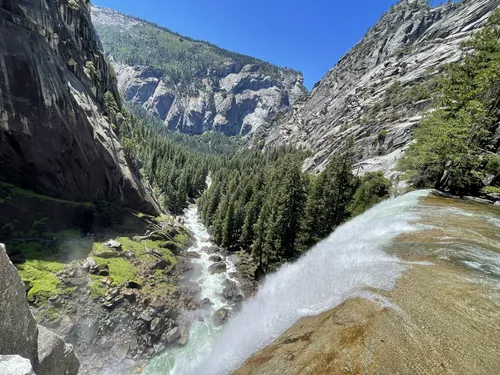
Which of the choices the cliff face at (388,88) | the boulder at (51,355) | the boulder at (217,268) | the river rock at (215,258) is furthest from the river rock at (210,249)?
the boulder at (51,355)

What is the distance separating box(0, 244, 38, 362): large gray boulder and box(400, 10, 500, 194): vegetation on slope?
27816 millimetres

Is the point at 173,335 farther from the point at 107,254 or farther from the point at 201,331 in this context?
the point at 107,254

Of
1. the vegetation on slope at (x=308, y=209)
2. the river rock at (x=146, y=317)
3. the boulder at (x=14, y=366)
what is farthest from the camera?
the vegetation on slope at (x=308, y=209)

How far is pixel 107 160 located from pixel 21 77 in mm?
17321

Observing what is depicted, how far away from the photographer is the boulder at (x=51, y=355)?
862 centimetres

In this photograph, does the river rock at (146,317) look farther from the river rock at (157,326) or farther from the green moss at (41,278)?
the green moss at (41,278)

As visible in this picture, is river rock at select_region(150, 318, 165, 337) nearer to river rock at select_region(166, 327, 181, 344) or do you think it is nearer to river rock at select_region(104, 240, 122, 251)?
river rock at select_region(166, 327, 181, 344)

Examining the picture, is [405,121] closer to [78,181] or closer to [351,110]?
[351,110]

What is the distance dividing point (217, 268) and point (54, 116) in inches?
1411

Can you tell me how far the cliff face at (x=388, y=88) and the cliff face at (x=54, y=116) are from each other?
54.5 meters

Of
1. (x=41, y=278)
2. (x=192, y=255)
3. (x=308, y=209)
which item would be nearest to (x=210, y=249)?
(x=192, y=255)

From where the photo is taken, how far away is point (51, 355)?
8.90 meters

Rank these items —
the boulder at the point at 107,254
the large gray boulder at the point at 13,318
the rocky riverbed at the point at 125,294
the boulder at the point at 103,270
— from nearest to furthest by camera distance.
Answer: the large gray boulder at the point at 13,318 < the rocky riverbed at the point at 125,294 < the boulder at the point at 103,270 < the boulder at the point at 107,254

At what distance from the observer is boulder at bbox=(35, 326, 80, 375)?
8625 mm
